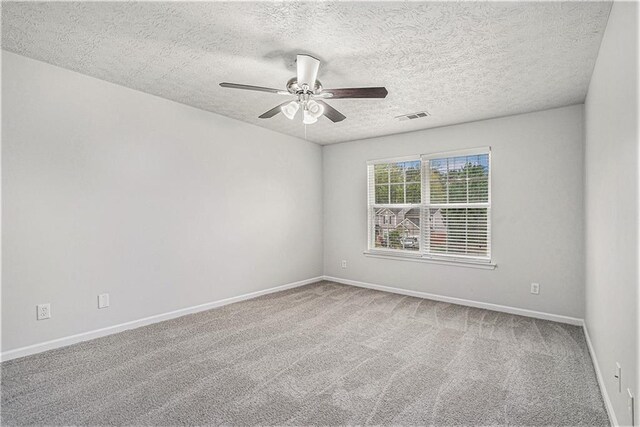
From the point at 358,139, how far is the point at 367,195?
0.95 m

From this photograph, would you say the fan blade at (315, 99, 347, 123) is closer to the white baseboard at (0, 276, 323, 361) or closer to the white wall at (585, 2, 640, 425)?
the white wall at (585, 2, 640, 425)

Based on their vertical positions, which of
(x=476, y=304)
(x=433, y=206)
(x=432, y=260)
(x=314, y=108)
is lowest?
(x=476, y=304)

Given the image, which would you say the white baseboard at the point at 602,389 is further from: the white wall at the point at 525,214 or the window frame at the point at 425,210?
the window frame at the point at 425,210

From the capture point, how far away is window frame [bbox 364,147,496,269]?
4207mm

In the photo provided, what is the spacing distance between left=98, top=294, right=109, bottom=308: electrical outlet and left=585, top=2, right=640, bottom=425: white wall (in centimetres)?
390

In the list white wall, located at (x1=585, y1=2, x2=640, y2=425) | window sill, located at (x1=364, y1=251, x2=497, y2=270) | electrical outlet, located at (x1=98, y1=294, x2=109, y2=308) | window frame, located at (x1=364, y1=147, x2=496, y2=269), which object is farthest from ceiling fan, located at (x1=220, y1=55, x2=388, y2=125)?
window sill, located at (x1=364, y1=251, x2=497, y2=270)

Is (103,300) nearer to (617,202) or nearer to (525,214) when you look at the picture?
(617,202)

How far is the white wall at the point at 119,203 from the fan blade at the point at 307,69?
6.36 feet

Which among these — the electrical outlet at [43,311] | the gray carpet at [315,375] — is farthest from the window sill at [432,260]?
the electrical outlet at [43,311]

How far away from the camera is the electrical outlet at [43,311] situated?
9.03 feet

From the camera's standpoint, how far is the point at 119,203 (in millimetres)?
3268

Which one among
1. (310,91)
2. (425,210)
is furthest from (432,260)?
(310,91)

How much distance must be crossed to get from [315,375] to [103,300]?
2.23 meters

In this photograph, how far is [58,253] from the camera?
9.41ft
